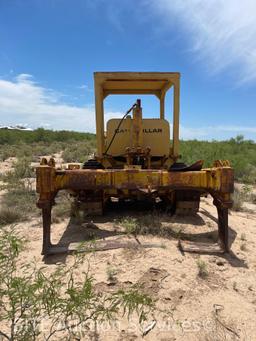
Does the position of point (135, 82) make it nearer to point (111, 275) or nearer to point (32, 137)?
point (111, 275)

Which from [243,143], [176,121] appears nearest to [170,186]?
[176,121]

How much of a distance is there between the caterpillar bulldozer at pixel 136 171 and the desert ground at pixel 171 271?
0.34 m

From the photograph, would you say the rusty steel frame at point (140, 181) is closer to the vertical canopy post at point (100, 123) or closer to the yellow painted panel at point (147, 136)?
the vertical canopy post at point (100, 123)

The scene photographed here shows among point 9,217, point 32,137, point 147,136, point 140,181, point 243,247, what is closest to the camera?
point 140,181

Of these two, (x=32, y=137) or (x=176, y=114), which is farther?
(x=32, y=137)

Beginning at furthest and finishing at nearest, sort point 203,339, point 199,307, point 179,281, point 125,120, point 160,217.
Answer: point 125,120, point 160,217, point 179,281, point 199,307, point 203,339

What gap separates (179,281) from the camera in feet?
9.58

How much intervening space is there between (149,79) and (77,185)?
8.00ft

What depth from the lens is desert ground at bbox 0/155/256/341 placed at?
2.26 meters

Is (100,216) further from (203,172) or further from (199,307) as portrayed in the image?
(199,307)

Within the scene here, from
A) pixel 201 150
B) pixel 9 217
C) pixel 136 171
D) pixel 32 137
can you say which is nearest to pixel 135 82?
pixel 136 171

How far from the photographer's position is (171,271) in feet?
10.2

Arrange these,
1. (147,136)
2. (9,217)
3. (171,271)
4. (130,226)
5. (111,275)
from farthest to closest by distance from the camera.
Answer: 1. (147,136)
2. (9,217)
3. (130,226)
4. (171,271)
5. (111,275)

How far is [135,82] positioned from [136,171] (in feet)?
7.89
